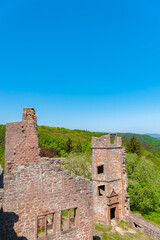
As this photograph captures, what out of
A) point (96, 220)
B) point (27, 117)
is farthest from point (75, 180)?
point (96, 220)

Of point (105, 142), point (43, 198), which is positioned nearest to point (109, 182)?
point (105, 142)

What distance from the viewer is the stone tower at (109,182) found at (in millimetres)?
22328

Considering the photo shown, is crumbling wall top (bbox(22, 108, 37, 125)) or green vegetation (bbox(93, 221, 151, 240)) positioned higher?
crumbling wall top (bbox(22, 108, 37, 125))

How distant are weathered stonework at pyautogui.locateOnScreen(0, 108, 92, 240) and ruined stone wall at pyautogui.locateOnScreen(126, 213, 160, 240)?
38.4ft

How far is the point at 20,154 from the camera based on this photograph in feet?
36.8

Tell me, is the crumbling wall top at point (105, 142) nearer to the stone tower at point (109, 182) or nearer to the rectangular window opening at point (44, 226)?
the stone tower at point (109, 182)

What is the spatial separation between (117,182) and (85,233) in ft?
41.1

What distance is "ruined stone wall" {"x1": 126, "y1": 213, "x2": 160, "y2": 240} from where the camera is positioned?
19739 mm

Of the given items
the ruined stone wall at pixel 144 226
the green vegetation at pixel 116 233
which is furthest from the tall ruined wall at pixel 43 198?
the ruined stone wall at pixel 144 226

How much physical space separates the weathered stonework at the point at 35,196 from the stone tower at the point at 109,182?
11.1 metres

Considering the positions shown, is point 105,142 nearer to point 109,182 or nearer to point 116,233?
point 109,182

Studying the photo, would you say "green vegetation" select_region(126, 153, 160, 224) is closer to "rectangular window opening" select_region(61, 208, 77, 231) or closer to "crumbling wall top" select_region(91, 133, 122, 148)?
"crumbling wall top" select_region(91, 133, 122, 148)

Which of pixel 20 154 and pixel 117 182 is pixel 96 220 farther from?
pixel 20 154

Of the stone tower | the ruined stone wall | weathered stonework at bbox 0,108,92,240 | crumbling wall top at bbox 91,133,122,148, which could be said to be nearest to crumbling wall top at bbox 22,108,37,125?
weathered stonework at bbox 0,108,92,240
